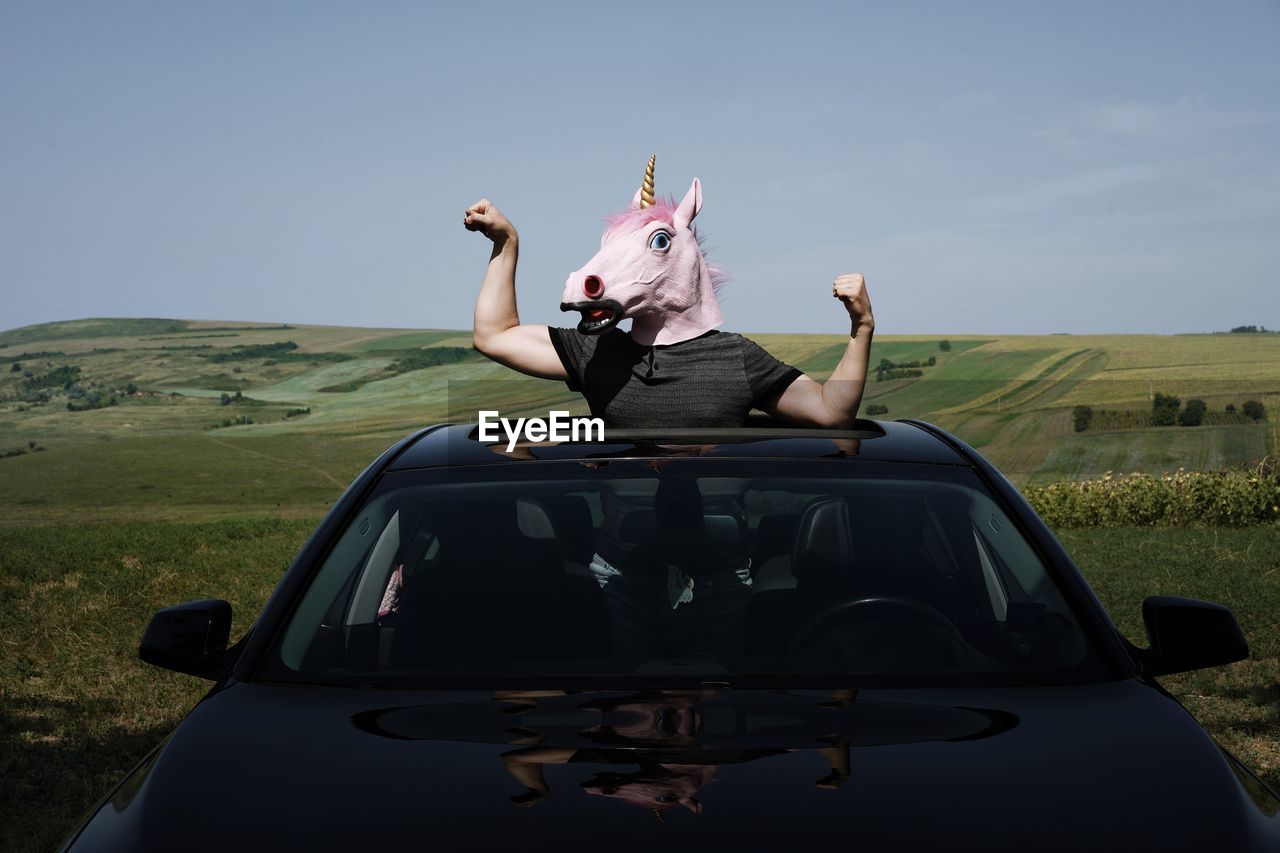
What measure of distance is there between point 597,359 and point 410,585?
1.87 metres

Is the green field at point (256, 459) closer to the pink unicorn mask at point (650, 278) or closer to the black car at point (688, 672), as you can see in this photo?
the pink unicorn mask at point (650, 278)

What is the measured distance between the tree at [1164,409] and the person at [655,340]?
2844cm

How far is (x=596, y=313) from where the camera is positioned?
457 cm

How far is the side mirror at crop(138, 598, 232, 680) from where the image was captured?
2840mm

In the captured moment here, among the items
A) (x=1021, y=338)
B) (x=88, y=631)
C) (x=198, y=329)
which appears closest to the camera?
(x=88, y=631)

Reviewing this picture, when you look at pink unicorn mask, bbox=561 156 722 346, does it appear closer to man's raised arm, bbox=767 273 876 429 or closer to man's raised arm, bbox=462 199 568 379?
man's raised arm, bbox=462 199 568 379

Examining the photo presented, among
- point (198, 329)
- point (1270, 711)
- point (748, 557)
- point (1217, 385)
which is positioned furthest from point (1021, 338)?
point (748, 557)

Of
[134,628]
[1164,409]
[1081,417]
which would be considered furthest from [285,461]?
[134,628]

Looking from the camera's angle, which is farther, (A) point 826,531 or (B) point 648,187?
(B) point 648,187

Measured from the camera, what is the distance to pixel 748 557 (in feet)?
11.0

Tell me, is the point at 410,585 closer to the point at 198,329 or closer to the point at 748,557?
the point at 748,557

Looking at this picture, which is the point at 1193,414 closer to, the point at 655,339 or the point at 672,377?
the point at 655,339

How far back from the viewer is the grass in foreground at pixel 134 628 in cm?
595

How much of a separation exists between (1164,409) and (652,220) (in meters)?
30.6
